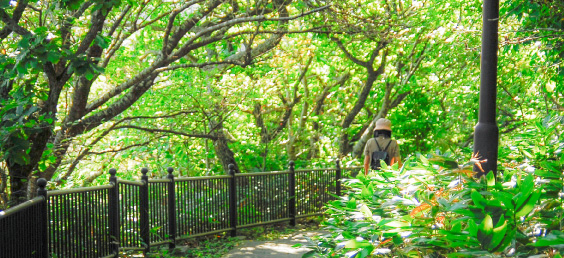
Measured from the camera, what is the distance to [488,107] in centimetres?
458

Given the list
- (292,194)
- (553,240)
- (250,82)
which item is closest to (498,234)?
(553,240)

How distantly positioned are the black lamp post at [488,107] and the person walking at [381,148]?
531cm

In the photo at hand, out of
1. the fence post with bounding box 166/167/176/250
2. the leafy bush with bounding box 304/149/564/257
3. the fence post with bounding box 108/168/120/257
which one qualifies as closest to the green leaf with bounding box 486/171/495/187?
the leafy bush with bounding box 304/149/564/257

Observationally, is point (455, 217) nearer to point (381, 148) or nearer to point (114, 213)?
point (114, 213)

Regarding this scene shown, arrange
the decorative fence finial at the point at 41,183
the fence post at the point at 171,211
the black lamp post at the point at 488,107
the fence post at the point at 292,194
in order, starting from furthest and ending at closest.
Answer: the fence post at the point at 292,194 → the fence post at the point at 171,211 → the decorative fence finial at the point at 41,183 → the black lamp post at the point at 488,107

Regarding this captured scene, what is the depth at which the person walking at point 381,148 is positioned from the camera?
32.8 feet

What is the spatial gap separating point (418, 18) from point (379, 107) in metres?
5.28

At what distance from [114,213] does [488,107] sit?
548 cm

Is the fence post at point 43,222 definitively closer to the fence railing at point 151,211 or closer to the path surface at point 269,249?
the fence railing at point 151,211

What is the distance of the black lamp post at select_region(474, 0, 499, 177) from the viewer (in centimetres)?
456

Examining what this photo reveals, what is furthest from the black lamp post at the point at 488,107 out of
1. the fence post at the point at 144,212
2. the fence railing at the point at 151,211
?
the fence post at the point at 144,212

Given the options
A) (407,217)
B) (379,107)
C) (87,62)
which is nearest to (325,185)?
(379,107)

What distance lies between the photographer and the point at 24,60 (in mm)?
6121

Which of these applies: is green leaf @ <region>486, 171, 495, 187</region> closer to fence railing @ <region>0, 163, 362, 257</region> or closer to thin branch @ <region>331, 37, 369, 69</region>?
fence railing @ <region>0, 163, 362, 257</region>
